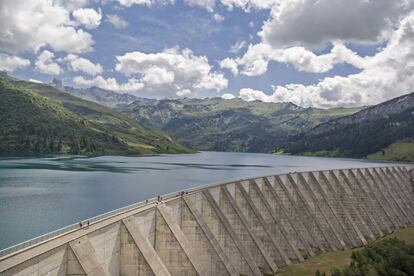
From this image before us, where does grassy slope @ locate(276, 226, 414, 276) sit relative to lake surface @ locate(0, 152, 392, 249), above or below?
below

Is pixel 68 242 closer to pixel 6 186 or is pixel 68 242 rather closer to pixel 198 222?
pixel 198 222

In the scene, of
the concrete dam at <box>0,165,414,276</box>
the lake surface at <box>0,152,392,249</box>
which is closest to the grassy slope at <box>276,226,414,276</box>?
the concrete dam at <box>0,165,414,276</box>

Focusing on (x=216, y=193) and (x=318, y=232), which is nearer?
(x=216, y=193)

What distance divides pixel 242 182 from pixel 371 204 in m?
37.1

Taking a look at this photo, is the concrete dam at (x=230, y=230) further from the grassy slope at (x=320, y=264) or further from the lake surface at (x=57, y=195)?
the lake surface at (x=57, y=195)

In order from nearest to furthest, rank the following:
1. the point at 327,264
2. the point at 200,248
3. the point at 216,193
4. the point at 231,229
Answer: the point at 200,248 < the point at 231,229 < the point at 216,193 < the point at 327,264

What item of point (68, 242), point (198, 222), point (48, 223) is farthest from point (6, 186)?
point (68, 242)

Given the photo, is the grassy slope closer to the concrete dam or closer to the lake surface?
the concrete dam

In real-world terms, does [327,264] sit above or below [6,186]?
below

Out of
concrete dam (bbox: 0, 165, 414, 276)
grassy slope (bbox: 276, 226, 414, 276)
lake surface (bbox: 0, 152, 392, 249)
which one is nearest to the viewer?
concrete dam (bbox: 0, 165, 414, 276)

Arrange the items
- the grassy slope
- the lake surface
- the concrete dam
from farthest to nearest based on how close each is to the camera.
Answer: the lake surface < the grassy slope < the concrete dam

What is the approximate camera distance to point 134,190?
112 m

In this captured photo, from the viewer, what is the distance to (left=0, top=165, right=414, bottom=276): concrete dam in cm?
2530

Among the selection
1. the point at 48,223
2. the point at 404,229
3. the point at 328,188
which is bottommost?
the point at 404,229
